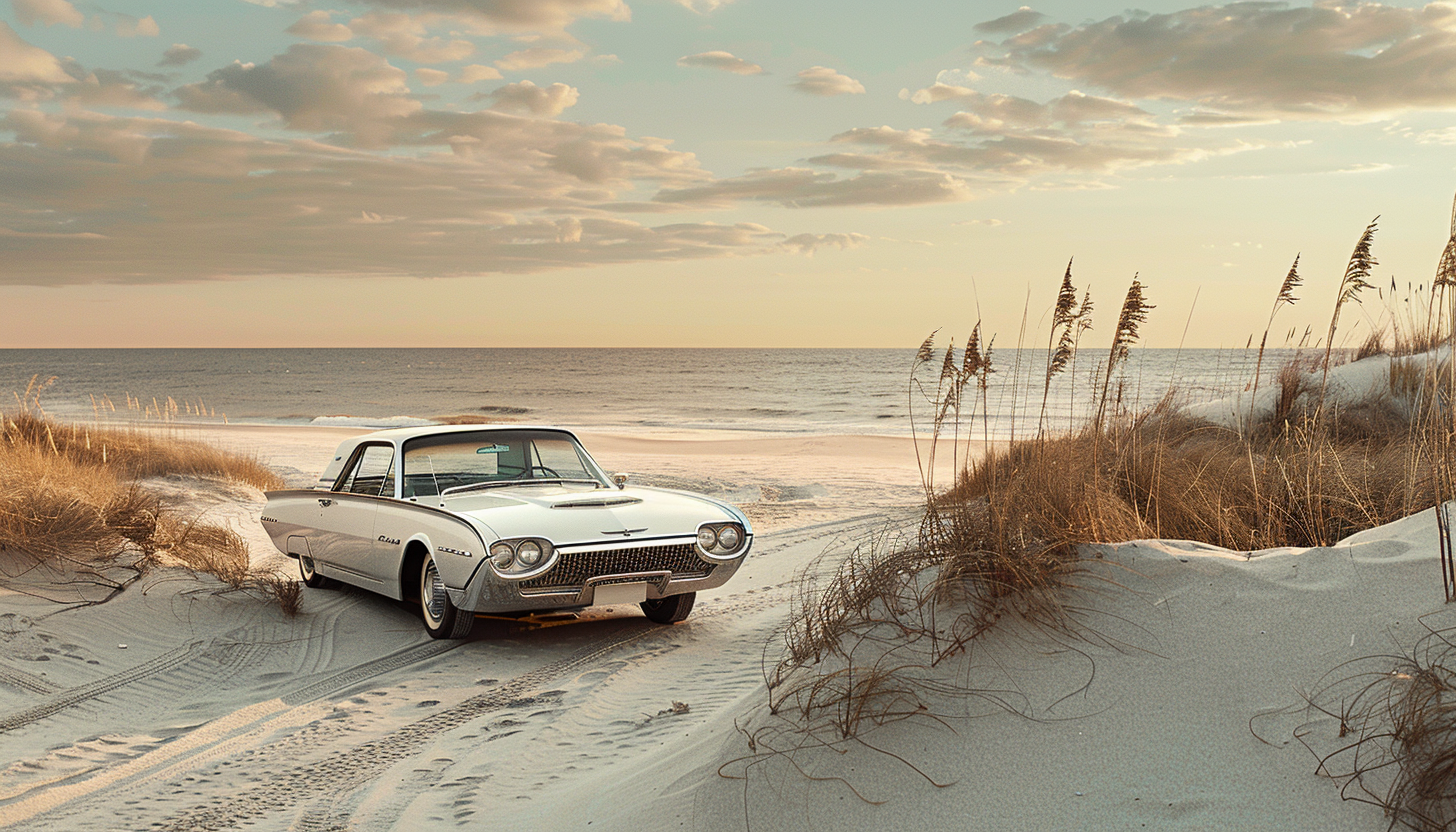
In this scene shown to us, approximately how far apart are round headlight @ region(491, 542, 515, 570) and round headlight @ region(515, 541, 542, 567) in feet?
0.13

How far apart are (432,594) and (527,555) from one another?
107 cm

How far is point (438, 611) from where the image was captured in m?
6.72

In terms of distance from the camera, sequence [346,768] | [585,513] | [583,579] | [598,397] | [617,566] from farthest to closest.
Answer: [598,397], [585,513], [617,566], [583,579], [346,768]

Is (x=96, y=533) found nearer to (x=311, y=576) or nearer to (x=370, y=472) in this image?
(x=311, y=576)

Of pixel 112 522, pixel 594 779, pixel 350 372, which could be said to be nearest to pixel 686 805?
pixel 594 779

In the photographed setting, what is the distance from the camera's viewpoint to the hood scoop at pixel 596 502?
21.7 feet

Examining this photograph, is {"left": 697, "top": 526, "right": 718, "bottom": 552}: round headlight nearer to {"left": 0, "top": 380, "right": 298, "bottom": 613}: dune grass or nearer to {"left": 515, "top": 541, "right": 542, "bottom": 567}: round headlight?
{"left": 515, "top": 541, "right": 542, "bottom": 567}: round headlight

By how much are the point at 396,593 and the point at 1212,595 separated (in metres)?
5.36

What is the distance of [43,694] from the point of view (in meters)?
5.56

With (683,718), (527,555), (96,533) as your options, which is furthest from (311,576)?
(683,718)

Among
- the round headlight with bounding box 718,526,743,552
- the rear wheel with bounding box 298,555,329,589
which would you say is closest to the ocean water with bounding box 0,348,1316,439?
the round headlight with bounding box 718,526,743,552

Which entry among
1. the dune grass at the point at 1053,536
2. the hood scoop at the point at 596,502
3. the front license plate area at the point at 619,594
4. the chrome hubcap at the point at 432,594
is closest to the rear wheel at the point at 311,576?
the chrome hubcap at the point at 432,594

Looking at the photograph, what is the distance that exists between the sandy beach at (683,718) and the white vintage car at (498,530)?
1.32 feet

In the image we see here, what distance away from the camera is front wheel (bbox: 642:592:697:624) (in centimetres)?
718
